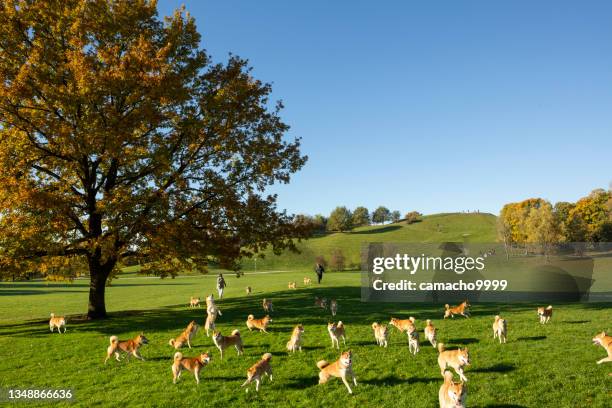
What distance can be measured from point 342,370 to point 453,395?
3.49 metres

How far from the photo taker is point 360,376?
1304 centimetres

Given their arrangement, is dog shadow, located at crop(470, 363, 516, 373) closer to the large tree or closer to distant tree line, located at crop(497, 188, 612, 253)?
the large tree

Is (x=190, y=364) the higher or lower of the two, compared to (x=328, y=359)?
higher

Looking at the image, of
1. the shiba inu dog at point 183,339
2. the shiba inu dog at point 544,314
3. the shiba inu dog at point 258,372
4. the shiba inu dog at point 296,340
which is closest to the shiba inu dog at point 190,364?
the shiba inu dog at point 258,372

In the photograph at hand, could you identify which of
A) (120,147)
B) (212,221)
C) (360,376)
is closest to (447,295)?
(212,221)

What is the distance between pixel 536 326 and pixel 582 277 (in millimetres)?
24872

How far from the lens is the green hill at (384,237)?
120688mm

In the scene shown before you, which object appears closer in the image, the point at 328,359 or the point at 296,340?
the point at 328,359

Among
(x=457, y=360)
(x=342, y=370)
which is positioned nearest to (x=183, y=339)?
(x=342, y=370)

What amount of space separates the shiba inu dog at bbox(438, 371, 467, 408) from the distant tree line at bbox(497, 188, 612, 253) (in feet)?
289

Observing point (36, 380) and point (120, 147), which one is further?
point (120, 147)

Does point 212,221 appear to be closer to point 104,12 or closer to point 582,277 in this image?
point 104,12

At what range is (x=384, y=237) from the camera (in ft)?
538

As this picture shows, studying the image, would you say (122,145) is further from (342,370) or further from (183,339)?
(342,370)
